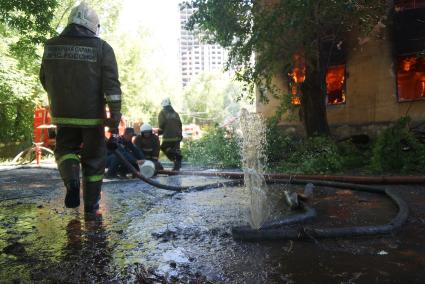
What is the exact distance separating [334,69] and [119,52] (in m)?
17.6

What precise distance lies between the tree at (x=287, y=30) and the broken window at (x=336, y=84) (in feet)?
3.09

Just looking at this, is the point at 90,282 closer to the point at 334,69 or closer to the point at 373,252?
the point at 373,252

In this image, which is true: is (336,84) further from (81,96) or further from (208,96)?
(208,96)

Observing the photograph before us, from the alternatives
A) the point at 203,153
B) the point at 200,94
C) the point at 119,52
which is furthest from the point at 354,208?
the point at 200,94

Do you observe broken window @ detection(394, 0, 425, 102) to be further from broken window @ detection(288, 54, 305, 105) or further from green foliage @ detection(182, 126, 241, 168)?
green foliage @ detection(182, 126, 241, 168)

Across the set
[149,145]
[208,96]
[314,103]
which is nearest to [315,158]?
[314,103]

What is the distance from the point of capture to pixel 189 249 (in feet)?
8.61

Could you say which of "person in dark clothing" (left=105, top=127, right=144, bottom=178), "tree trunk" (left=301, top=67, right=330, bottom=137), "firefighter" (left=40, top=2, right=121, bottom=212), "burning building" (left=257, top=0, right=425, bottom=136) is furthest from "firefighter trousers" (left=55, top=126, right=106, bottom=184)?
"tree trunk" (left=301, top=67, right=330, bottom=137)

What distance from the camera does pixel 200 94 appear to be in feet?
227

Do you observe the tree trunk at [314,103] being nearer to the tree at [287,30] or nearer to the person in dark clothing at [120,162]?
the tree at [287,30]

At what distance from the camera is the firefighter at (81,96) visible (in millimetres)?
3668

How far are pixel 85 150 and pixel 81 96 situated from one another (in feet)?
1.78

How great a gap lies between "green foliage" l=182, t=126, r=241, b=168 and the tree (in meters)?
2.11

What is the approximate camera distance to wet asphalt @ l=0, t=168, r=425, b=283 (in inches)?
83.3
